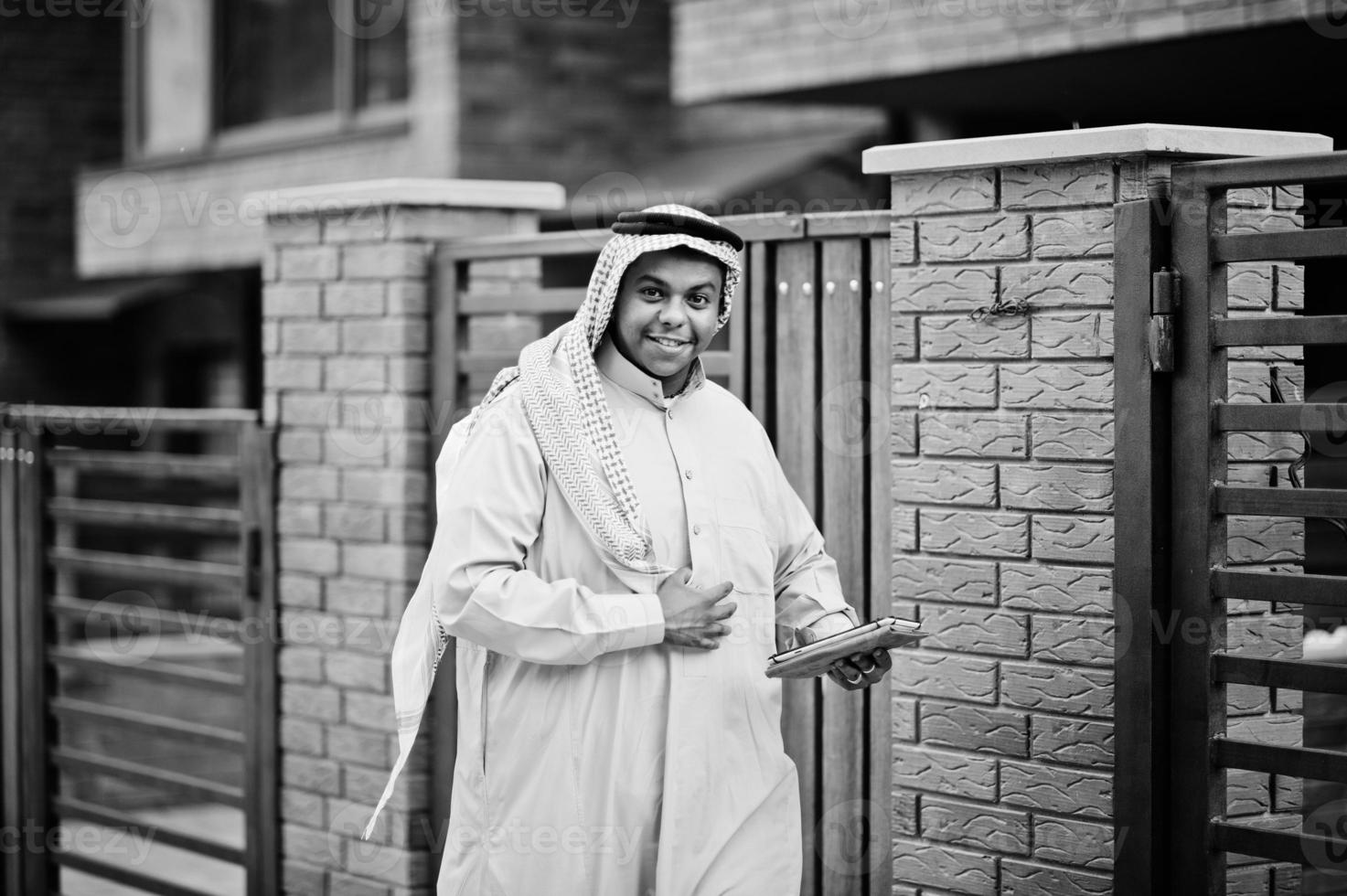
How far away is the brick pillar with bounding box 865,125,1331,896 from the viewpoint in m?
3.90

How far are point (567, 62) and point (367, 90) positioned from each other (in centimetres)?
165

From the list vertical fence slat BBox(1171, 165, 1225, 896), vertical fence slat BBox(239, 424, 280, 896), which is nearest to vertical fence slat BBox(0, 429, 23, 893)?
vertical fence slat BBox(239, 424, 280, 896)

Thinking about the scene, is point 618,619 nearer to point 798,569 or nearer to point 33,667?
point 798,569

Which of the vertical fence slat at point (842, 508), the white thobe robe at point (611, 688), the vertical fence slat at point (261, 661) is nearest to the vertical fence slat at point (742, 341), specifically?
the vertical fence slat at point (842, 508)

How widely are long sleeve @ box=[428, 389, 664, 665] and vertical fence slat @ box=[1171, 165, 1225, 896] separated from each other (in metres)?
1.20

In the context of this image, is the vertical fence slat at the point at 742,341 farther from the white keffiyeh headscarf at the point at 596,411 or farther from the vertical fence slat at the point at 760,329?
the white keffiyeh headscarf at the point at 596,411

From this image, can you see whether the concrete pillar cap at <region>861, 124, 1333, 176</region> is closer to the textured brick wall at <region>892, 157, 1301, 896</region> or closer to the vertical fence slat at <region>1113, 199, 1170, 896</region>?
the textured brick wall at <region>892, 157, 1301, 896</region>

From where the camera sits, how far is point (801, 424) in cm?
472

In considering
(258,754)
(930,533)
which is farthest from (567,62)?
(930,533)

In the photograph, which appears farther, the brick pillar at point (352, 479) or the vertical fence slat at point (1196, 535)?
the brick pillar at point (352, 479)

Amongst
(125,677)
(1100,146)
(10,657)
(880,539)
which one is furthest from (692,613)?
(10,657)

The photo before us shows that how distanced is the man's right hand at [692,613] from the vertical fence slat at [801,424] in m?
1.19

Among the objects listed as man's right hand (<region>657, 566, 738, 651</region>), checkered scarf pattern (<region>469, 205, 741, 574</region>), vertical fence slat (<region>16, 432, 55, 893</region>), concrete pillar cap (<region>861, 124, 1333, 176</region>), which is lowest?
vertical fence slat (<region>16, 432, 55, 893</region>)

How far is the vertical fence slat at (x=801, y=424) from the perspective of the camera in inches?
185
